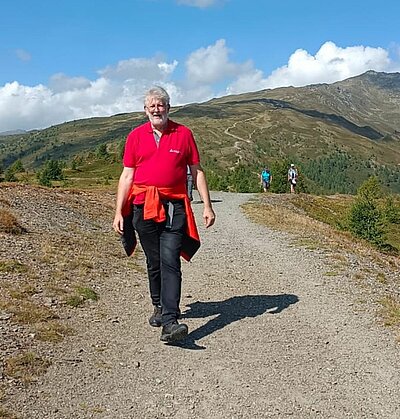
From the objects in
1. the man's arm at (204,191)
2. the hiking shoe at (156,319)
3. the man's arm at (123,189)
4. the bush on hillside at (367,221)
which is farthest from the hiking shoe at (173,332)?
the bush on hillside at (367,221)

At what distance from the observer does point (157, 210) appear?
7.03m

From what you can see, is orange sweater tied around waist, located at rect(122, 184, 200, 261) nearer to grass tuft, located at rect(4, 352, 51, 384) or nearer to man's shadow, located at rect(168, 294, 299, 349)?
man's shadow, located at rect(168, 294, 299, 349)

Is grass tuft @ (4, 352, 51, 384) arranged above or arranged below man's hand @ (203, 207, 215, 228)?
below

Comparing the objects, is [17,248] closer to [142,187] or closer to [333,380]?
[142,187]

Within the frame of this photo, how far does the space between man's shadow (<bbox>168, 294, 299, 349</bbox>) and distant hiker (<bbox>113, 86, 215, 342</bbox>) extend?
83 centimetres

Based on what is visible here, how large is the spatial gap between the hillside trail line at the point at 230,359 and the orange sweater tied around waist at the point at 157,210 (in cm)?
121

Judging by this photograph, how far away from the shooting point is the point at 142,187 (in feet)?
23.4

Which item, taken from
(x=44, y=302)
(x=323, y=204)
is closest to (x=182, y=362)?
(x=44, y=302)

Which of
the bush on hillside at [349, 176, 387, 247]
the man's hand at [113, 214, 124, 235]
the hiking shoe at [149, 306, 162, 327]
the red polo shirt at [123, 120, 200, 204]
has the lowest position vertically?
the bush on hillside at [349, 176, 387, 247]

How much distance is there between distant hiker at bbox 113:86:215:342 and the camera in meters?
7.03

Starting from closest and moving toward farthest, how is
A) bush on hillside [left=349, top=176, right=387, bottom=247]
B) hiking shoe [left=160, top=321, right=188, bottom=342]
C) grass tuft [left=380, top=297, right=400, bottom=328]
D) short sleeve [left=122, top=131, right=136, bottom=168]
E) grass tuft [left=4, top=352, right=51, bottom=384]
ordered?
grass tuft [left=4, top=352, right=51, bottom=384]
hiking shoe [left=160, top=321, right=188, bottom=342]
short sleeve [left=122, top=131, right=136, bottom=168]
grass tuft [left=380, top=297, right=400, bottom=328]
bush on hillside [left=349, top=176, right=387, bottom=247]

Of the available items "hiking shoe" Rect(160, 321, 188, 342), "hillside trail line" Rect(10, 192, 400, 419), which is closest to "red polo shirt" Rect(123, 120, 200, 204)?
"hiking shoe" Rect(160, 321, 188, 342)

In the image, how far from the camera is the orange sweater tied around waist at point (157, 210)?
23.1 ft

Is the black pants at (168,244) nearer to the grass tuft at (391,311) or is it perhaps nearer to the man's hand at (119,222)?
the man's hand at (119,222)
